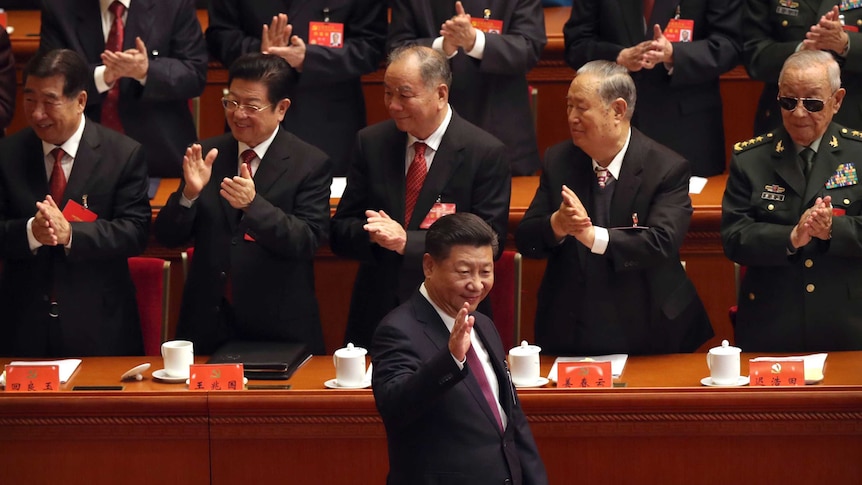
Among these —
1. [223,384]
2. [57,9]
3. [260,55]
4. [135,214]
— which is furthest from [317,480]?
[57,9]

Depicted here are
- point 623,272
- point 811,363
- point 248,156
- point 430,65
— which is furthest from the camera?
point 248,156

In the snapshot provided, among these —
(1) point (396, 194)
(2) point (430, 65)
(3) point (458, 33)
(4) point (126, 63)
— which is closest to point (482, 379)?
(1) point (396, 194)

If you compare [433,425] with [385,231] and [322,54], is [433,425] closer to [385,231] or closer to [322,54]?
[385,231]

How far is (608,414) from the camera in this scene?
3449mm

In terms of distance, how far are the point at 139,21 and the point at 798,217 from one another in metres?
2.25

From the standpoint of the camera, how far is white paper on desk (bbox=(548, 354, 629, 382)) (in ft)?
11.8

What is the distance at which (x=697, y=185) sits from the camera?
15.6 ft

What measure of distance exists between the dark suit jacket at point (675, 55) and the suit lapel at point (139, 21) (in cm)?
142

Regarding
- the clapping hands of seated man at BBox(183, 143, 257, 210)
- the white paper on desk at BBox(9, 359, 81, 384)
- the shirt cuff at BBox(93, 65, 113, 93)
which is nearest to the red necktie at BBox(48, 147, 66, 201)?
the clapping hands of seated man at BBox(183, 143, 257, 210)

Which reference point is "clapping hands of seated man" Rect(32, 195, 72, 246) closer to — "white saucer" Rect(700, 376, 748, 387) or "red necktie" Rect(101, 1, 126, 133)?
"red necktie" Rect(101, 1, 126, 133)

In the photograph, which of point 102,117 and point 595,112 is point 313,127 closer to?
point 102,117

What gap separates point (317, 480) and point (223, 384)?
34cm

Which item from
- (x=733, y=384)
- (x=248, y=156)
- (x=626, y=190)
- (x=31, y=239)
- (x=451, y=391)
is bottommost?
(x=733, y=384)

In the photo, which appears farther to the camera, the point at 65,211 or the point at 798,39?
the point at 798,39
